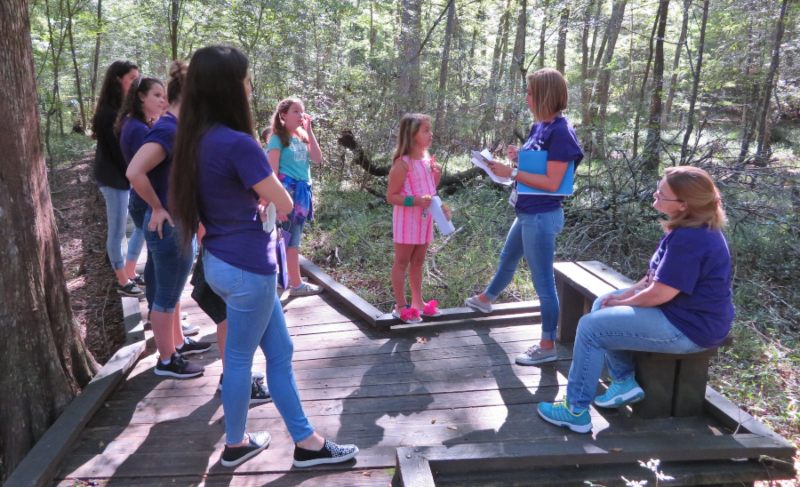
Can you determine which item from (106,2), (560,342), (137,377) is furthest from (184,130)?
(106,2)

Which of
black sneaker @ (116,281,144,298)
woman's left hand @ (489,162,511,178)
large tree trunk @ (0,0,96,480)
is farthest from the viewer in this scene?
black sneaker @ (116,281,144,298)

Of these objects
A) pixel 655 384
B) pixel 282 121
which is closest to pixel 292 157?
pixel 282 121

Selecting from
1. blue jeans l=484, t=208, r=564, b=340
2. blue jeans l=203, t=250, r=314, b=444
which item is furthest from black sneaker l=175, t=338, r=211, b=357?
blue jeans l=484, t=208, r=564, b=340

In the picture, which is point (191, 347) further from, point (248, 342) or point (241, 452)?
point (248, 342)

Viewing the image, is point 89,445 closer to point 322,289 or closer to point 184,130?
point 184,130

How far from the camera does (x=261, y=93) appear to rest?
10031 mm

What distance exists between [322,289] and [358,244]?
223cm

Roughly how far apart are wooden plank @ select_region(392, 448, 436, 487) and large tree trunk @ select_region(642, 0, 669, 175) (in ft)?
19.8

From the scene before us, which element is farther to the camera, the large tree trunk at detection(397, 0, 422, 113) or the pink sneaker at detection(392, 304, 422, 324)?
the large tree trunk at detection(397, 0, 422, 113)

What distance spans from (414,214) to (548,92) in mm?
1298

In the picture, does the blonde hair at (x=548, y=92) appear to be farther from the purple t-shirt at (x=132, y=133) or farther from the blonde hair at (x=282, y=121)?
the purple t-shirt at (x=132, y=133)

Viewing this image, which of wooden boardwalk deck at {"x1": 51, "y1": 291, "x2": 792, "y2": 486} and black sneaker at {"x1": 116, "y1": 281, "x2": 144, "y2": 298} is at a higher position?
black sneaker at {"x1": 116, "y1": 281, "x2": 144, "y2": 298}

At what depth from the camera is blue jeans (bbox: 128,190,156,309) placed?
3727 millimetres

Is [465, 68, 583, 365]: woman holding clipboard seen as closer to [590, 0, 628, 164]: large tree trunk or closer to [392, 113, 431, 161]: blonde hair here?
[392, 113, 431, 161]: blonde hair
